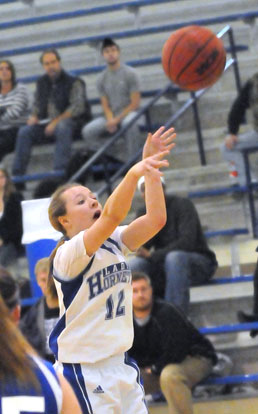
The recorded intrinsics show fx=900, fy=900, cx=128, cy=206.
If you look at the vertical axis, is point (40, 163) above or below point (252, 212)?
above

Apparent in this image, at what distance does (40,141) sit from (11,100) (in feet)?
2.03

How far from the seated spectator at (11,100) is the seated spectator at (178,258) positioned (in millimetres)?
2641

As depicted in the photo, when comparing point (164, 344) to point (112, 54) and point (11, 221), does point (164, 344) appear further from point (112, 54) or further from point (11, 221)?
point (112, 54)

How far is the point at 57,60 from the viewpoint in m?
9.02

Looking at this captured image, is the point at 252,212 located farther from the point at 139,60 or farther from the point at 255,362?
the point at 139,60

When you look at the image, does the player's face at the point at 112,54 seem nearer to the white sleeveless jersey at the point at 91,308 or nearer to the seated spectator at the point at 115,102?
the seated spectator at the point at 115,102

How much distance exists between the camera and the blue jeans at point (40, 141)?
28.3ft

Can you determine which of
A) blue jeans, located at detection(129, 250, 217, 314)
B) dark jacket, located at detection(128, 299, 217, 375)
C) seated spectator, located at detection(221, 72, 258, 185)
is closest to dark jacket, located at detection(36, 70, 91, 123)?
seated spectator, located at detection(221, 72, 258, 185)

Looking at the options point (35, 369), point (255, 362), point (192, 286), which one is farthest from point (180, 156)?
point (35, 369)

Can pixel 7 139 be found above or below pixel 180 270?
above

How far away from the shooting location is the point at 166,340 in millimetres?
6367

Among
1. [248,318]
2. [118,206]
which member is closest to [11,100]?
[248,318]

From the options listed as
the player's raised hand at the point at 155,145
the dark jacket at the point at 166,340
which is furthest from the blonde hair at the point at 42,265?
the player's raised hand at the point at 155,145

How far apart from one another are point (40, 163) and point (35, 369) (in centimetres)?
744
